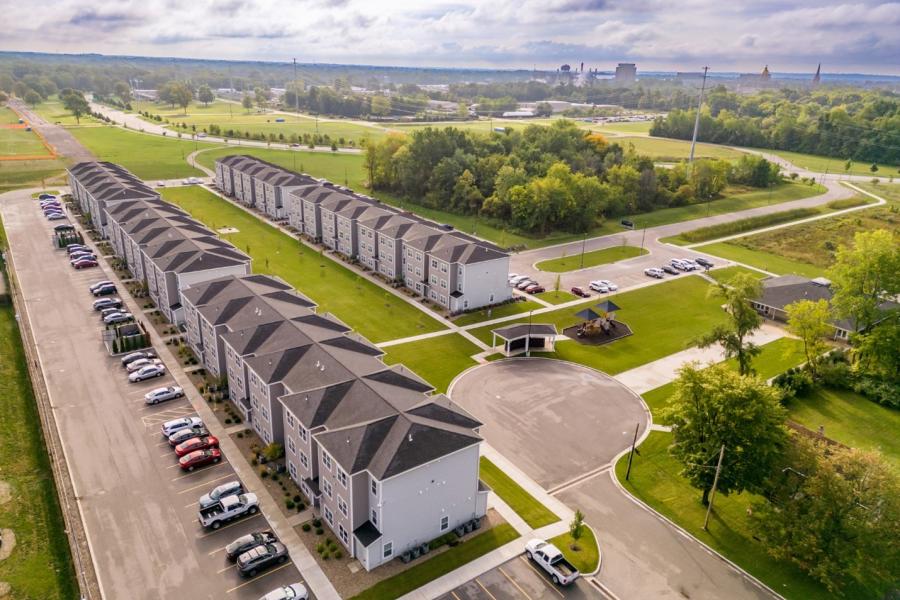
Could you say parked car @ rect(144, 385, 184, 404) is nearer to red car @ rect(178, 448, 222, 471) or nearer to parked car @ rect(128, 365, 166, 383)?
parked car @ rect(128, 365, 166, 383)

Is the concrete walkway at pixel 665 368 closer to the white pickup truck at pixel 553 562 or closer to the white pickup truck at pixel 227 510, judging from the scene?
the white pickup truck at pixel 553 562

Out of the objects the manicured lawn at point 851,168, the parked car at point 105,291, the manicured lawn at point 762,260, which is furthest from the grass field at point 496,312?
the manicured lawn at point 851,168

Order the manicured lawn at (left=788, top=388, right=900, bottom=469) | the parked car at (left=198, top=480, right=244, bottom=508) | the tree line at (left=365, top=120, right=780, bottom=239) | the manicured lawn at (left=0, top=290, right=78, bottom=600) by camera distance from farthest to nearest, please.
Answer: the tree line at (left=365, top=120, right=780, bottom=239), the manicured lawn at (left=788, top=388, right=900, bottom=469), the parked car at (left=198, top=480, right=244, bottom=508), the manicured lawn at (left=0, top=290, right=78, bottom=600)

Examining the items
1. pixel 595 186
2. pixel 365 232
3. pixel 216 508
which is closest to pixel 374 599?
pixel 216 508

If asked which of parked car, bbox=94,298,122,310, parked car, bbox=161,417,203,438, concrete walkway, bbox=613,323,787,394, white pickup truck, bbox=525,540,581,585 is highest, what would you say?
parked car, bbox=94,298,122,310

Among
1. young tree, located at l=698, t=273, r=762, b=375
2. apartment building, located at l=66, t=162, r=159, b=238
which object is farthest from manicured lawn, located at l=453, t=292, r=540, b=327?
apartment building, located at l=66, t=162, r=159, b=238

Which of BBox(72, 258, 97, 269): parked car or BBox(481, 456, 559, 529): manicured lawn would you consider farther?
BBox(72, 258, 97, 269): parked car

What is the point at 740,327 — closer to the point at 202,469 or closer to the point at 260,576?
the point at 260,576
